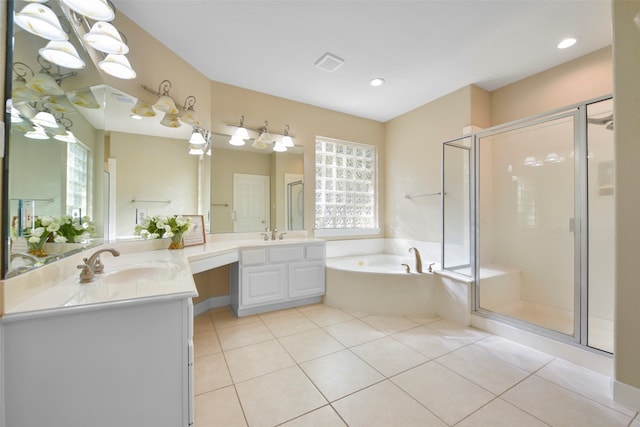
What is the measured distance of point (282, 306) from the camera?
2752 millimetres

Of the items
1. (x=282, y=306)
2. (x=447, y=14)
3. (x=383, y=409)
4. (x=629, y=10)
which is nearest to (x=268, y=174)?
(x=282, y=306)

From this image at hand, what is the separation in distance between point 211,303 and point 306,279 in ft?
3.59

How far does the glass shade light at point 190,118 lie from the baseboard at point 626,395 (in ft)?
11.8

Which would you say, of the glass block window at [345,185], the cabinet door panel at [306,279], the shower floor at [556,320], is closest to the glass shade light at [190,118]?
the glass block window at [345,185]

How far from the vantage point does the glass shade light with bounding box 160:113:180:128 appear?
87.7 inches

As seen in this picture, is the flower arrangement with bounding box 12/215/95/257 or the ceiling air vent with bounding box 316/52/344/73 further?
the ceiling air vent with bounding box 316/52/344/73

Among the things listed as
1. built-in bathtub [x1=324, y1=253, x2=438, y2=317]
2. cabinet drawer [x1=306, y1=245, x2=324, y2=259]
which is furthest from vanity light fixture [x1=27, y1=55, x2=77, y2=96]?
built-in bathtub [x1=324, y1=253, x2=438, y2=317]

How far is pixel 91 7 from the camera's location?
46.8 inches

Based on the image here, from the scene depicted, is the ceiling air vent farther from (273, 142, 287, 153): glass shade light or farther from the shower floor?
the shower floor

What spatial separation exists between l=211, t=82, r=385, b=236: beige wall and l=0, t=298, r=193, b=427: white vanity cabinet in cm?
232

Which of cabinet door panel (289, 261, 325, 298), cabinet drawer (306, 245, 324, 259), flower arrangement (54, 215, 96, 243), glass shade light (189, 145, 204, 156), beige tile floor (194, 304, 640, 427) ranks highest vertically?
glass shade light (189, 145, 204, 156)

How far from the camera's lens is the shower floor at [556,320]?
1.74 metres

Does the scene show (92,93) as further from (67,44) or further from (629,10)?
(629,10)

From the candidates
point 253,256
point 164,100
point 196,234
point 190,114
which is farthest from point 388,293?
point 164,100
